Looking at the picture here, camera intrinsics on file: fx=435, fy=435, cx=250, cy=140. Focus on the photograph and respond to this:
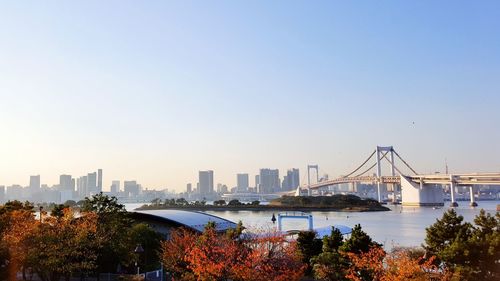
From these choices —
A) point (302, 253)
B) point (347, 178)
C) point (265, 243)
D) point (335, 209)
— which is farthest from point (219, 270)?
point (347, 178)

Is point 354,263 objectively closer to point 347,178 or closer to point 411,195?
point 411,195


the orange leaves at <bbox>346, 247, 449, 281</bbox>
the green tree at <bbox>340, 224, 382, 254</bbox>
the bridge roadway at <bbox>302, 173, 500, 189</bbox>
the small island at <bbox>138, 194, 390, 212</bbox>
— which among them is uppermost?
the bridge roadway at <bbox>302, 173, 500, 189</bbox>

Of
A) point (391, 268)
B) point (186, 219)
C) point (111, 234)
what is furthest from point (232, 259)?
point (186, 219)

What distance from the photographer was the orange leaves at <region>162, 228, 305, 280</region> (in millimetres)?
16203

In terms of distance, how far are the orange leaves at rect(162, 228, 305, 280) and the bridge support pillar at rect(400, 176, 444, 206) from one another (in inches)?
3471

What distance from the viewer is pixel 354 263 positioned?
1892 centimetres

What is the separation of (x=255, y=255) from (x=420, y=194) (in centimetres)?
→ 9310

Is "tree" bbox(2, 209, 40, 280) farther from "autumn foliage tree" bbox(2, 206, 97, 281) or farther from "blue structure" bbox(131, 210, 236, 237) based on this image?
"blue structure" bbox(131, 210, 236, 237)

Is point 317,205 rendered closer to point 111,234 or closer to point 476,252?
point 111,234

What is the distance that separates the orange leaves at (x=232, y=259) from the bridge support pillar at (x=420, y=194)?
88155 millimetres

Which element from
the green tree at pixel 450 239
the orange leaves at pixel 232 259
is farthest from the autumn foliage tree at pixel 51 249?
the green tree at pixel 450 239

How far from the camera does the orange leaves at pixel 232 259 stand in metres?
16.2

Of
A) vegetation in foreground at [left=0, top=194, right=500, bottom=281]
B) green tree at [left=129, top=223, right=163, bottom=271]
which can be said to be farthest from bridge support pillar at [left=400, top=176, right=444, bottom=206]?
green tree at [left=129, top=223, right=163, bottom=271]

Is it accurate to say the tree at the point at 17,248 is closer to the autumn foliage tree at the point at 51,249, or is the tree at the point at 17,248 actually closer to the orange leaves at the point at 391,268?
the autumn foliage tree at the point at 51,249
